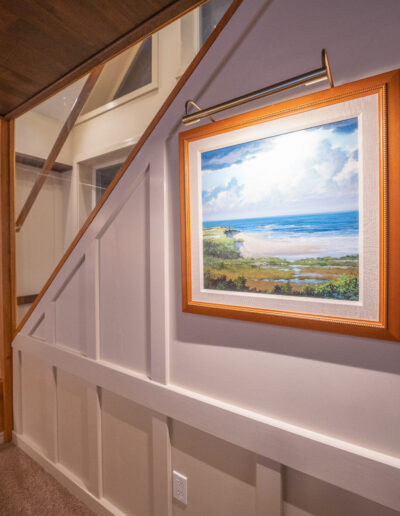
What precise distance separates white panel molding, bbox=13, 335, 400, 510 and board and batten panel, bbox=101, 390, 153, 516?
0.11 m

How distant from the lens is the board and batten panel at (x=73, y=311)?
5.71 feet

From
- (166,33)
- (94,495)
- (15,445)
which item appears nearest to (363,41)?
(166,33)

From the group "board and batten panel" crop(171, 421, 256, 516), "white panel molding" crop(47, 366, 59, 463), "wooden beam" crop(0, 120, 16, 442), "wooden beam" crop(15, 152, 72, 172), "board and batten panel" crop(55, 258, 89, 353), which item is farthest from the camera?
"wooden beam" crop(0, 120, 16, 442)

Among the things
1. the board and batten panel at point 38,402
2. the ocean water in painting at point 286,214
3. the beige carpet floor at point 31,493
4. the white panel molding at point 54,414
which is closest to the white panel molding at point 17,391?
the board and batten panel at point 38,402

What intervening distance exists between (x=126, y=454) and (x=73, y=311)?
0.85 metres

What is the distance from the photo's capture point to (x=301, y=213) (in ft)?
3.08

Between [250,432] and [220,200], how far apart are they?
0.86 m

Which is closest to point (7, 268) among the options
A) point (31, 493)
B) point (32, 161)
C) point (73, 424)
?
point (32, 161)

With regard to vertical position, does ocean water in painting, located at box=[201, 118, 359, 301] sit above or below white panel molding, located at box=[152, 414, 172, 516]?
above

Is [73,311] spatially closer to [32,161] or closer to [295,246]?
[32,161]

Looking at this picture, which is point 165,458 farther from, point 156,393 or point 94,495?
point 94,495

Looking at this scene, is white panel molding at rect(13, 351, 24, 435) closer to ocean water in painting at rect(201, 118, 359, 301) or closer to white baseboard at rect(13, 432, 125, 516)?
white baseboard at rect(13, 432, 125, 516)

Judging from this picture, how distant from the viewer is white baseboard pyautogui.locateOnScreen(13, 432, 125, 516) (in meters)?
1.59

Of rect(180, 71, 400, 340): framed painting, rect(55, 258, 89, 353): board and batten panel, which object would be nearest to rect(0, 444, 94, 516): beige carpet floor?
rect(55, 258, 89, 353): board and batten panel
